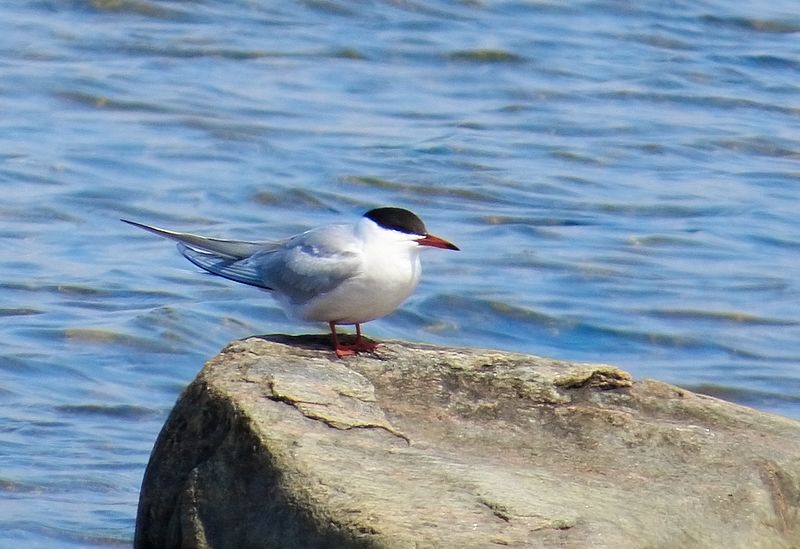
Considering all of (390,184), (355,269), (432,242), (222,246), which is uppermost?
(432,242)

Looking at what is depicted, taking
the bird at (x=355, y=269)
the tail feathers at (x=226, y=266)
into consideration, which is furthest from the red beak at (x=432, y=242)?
the tail feathers at (x=226, y=266)

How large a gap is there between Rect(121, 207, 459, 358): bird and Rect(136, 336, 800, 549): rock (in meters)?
0.13

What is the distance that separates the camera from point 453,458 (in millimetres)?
4648

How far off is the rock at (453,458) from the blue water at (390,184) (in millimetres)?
1181

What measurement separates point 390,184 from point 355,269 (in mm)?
5421

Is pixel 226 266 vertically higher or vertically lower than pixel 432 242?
lower

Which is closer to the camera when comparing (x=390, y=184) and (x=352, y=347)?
(x=352, y=347)

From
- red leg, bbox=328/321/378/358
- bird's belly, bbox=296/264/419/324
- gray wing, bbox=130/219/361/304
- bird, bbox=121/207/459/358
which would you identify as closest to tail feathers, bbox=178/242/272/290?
gray wing, bbox=130/219/361/304

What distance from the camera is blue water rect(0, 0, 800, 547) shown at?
780 centimetres

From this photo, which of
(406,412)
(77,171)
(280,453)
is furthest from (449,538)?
(77,171)

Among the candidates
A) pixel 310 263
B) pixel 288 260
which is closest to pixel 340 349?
pixel 310 263

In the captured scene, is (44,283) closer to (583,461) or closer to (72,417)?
(72,417)

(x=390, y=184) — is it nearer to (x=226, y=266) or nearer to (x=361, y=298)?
(x=226, y=266)

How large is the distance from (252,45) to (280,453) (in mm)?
9673
